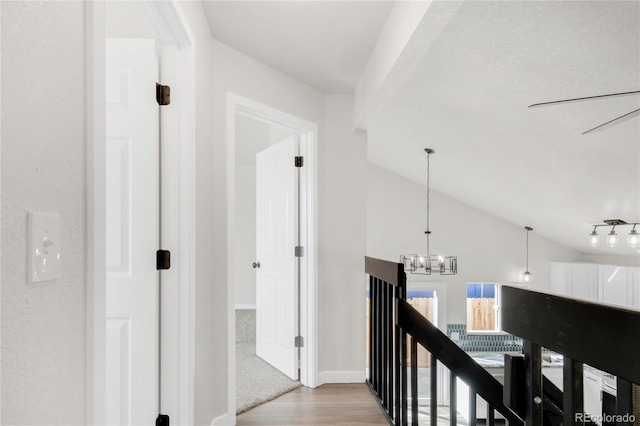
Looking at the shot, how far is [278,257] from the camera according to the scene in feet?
12.1

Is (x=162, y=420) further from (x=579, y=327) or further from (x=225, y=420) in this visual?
(x=579, y=327)

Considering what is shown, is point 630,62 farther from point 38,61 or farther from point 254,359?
point 254,359

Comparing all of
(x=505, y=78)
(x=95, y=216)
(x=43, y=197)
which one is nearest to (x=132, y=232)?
(x=95, y=216)

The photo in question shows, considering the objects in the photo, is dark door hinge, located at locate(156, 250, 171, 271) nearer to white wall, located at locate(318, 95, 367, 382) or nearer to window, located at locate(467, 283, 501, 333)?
white wall, located at locate(318, 95, 367, 382)

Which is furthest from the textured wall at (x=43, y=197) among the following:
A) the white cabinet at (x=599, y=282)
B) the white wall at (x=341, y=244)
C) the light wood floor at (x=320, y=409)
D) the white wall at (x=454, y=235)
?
the white wall at (x=454, y=235)

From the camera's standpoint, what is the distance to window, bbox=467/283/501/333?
7816mm

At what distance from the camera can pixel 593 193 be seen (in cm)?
462

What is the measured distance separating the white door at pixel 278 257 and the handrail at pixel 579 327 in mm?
2690

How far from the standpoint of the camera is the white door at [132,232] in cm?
185

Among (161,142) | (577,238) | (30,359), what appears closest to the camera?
(30,359)

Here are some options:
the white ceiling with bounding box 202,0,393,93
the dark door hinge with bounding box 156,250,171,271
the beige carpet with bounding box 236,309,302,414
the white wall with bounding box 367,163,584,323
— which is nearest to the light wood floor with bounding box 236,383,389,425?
the beige carpet with bounding box 236,309,302,414

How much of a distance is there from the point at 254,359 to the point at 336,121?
90.7 inches

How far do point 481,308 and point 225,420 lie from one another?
645cm

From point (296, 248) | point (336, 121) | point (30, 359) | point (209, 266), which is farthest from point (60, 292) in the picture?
point (336, 121)
